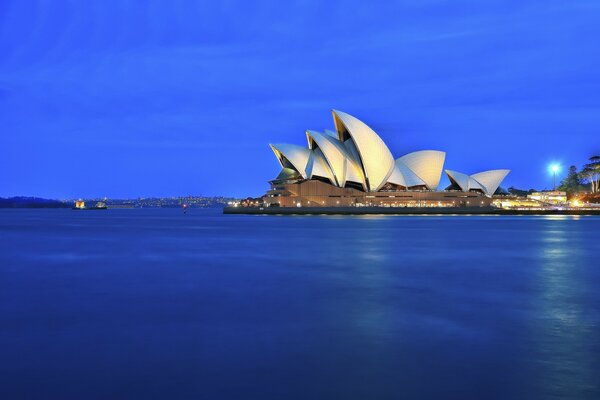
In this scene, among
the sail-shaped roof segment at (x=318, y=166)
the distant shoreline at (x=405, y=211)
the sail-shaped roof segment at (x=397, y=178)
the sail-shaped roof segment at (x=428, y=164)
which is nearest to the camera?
the sail-shaped roof segment at (x=318, y=166)

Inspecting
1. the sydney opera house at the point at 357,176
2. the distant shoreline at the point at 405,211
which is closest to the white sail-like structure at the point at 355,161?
the sydney opera house at the point at 357,176

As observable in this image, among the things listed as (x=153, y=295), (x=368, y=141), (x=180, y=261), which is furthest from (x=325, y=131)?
(x=153, y=295)

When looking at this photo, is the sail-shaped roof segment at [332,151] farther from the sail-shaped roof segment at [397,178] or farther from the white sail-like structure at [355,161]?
the sail-shaped roof segment at [397,178]

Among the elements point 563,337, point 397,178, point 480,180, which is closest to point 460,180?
point 480,180

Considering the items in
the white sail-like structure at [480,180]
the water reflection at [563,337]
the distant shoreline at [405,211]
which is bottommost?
the water reflection at [563,337]

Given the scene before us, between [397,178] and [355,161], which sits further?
[397,178]

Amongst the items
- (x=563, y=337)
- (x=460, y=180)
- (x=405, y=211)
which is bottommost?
(x=563, y=337)

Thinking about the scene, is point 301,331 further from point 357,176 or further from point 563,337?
point 357,176

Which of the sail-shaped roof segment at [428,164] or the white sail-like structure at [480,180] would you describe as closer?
the sail-shaped roof segment at [428,164]
